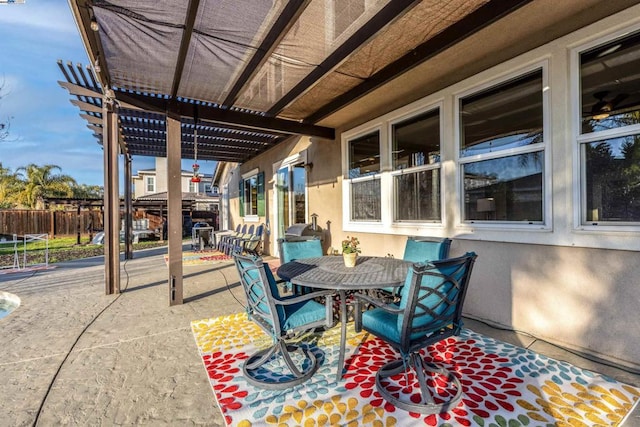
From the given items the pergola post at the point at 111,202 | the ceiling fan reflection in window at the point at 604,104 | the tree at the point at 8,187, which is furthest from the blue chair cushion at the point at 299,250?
the tree at the point at 8,187

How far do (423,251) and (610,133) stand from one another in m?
1.89

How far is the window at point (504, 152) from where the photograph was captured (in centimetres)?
288

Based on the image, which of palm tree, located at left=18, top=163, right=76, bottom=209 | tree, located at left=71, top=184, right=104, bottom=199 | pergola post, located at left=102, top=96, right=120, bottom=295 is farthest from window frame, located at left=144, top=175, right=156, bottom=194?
pergola post, located at left=102, top=96, right=120, bottom=295

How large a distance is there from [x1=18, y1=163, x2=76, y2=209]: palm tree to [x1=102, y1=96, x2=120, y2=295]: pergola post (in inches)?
655

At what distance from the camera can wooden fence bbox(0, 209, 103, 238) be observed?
46.0ft

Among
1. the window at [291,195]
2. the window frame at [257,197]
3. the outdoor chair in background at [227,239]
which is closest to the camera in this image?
the window at [291,195]

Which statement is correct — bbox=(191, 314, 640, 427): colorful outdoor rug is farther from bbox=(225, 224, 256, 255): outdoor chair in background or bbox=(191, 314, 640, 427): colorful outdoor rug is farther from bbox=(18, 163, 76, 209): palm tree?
bbox=(18, 163, 76, 209): palm tree

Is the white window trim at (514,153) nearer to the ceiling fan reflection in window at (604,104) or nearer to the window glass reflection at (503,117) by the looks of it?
the window glass reflection at (503,117)

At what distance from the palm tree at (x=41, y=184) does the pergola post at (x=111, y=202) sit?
16.6 metres

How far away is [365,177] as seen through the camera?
504cm

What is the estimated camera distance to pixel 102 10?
2.41m

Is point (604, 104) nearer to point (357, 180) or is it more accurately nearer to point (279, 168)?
point (357, 180)

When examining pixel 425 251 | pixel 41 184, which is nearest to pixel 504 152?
pixel 425 251

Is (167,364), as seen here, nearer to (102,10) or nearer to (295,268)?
(295,268)
